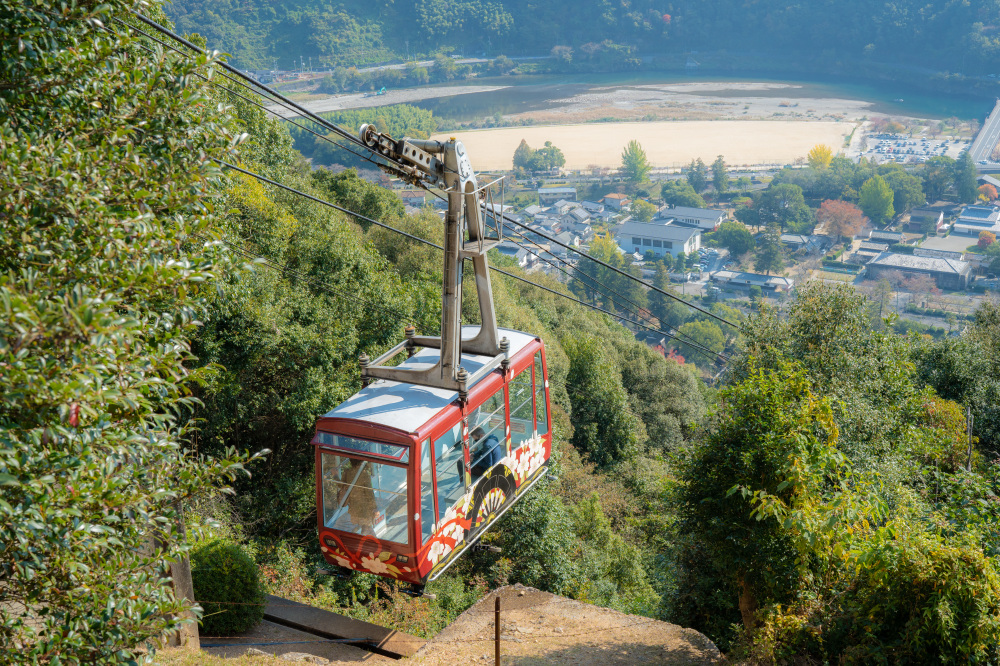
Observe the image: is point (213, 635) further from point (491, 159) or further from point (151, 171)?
point (491, 159)

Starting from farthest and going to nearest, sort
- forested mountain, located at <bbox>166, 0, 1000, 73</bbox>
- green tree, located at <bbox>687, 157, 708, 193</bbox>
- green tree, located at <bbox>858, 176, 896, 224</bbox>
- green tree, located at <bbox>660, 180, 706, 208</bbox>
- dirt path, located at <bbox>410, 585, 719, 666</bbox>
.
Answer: forested mountain, located at <bbox>166, 0, 1000, 73</bbox> < green tree, located at <bbox>687, 157, 708, 193</bbox> < green tree, located at <bbox>660, 180, 706, 208</bbox> < green tree, located at <bbox>858, 176, 896, 224</bbox> < dirt path, located at <bbox>410, 585, 719, 666</bbox>

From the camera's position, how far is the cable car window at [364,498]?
25.6 feet

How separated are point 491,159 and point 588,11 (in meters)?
55.8

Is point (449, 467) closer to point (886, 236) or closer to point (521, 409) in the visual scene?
point (521, 409)

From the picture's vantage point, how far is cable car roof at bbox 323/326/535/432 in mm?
7676

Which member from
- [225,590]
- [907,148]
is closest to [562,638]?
[225,590]

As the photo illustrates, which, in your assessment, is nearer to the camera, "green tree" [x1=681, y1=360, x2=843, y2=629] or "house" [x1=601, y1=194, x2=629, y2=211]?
"green tree" [x1=681, y1=360, x2=843, y2=629]

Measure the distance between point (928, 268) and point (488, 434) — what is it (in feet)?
243

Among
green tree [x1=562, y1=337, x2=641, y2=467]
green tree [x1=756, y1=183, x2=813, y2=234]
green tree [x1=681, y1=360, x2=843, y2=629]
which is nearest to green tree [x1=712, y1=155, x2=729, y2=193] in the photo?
green tree [x1=756, y1=183, x2=813, y2=234]

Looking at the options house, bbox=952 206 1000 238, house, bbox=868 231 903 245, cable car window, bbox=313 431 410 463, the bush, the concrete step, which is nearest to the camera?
cable car window, bbox=313 431 410 463

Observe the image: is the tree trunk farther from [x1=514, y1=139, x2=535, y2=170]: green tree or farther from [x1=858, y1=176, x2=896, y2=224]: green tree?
[x1=514, y1=139, x2=535, y2=170]: green tree

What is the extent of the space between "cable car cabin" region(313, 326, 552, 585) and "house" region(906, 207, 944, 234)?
9246 cm

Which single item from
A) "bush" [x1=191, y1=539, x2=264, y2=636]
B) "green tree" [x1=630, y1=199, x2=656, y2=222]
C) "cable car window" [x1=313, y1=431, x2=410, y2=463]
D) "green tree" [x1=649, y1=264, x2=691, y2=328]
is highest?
"cable car window" [x1=313, y1=431, x2=410, y2=463]

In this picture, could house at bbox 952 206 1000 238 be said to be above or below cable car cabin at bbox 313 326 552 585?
below
